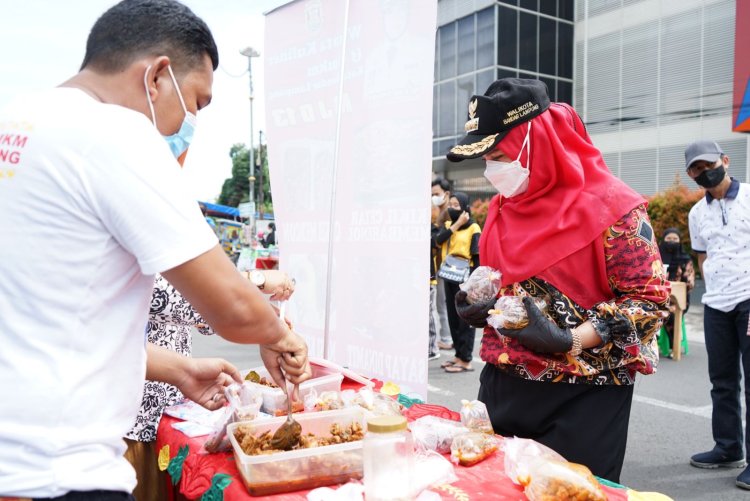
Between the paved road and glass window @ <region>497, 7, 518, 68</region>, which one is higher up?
glass window @ <region>497, 7, 518, 68</region>

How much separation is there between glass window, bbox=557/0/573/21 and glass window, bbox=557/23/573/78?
0.26 meters

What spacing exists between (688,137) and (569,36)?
215 inches

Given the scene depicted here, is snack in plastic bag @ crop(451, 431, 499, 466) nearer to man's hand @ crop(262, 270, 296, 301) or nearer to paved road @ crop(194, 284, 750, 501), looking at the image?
man's hand @ crop(262, 270, 296, 301)

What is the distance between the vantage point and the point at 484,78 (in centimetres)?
1814

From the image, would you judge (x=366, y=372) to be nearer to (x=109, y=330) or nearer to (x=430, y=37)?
(x=430, y=37)

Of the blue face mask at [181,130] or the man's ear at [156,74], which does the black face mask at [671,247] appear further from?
the man's ear at [156,74]

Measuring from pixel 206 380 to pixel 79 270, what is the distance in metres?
0.91

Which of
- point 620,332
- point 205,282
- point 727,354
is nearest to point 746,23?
point 727,354

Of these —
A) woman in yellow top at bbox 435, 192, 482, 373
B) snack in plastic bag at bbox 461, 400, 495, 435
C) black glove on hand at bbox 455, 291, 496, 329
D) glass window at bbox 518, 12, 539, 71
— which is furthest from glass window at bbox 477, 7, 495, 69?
snack in plastic bag at bbox 461, 400, 495, 435

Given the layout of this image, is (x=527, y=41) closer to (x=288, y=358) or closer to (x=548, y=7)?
(x=548, y=7)

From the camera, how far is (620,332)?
1.67 m

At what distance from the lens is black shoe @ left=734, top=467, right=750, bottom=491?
3283mm

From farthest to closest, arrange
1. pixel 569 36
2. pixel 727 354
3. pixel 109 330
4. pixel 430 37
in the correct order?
pixel 569 36 → pixel 727 354 → pixel 430 37 → pixel 109 330

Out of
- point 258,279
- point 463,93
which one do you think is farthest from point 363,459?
point 463,93
